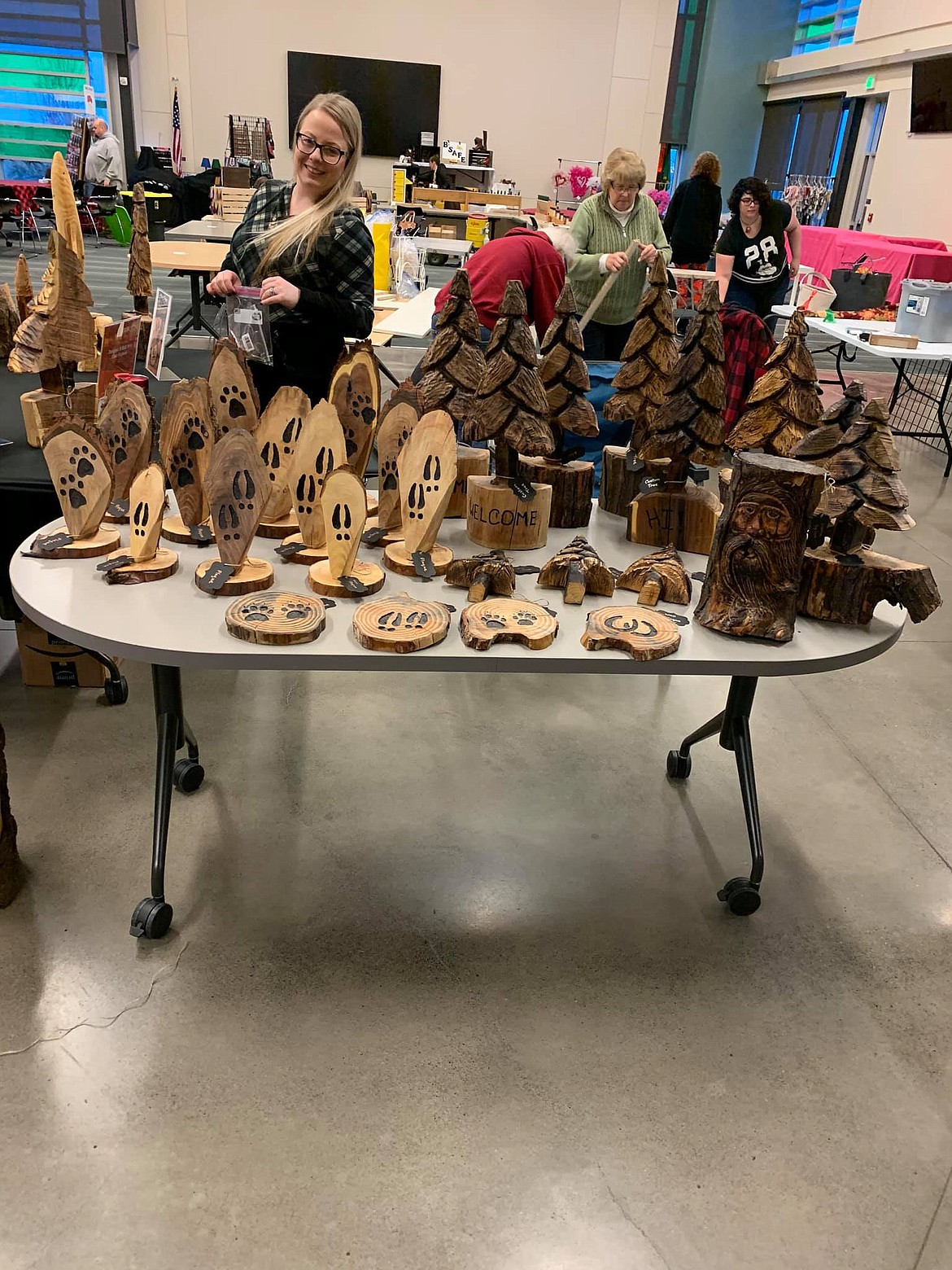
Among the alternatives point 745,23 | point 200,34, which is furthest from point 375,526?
point 745,23

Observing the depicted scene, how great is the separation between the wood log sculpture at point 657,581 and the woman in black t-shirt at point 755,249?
362 cm

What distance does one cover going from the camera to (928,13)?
10930 millimetres

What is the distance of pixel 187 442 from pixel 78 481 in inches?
9.0

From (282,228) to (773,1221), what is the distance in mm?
2353

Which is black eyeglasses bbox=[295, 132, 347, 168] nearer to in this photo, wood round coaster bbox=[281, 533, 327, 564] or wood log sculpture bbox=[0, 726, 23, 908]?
wood round coaster bbox=[281, 533, 327, 564]

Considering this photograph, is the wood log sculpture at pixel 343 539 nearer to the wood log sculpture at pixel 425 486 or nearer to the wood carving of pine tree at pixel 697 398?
the wood log sculpture at pixel 425 486

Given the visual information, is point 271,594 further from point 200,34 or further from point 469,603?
point 200,34

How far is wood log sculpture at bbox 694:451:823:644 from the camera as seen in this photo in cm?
147

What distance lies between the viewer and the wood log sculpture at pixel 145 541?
1.60 metres

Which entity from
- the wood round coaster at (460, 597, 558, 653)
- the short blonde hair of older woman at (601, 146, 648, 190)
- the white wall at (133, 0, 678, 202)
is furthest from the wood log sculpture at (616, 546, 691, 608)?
the white wall at (133, 0, 678, 202)

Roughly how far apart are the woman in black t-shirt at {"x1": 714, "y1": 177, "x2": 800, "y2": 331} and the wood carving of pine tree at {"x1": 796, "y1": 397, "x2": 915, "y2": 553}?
141 inches

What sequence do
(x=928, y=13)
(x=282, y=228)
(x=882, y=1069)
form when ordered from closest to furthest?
(x=882, y=1069) < (x=282, y=228) < (x=928, y=13)

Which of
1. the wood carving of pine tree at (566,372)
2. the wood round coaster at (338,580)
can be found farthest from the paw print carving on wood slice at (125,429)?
the wood carving of pine tree at (566,372)

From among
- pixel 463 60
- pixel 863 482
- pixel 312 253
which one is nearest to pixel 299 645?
pixel 863 482
